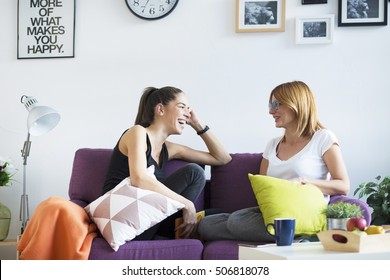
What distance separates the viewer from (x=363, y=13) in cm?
377

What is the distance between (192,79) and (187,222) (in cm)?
112

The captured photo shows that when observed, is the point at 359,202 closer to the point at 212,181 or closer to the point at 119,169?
the point at 212,181

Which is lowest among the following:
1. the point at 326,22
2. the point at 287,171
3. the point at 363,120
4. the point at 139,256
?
the point at 139,256

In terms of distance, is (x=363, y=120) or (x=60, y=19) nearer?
(x=363, y=120)

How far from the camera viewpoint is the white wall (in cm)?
378

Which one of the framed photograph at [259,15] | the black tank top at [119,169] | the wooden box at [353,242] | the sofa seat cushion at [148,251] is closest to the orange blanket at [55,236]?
the sofa seat cushion at [148,251]

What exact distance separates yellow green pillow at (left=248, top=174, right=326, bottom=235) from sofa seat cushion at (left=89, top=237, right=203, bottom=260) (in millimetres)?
354

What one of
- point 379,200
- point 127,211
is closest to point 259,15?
point 379,200

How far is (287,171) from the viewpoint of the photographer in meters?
3.21

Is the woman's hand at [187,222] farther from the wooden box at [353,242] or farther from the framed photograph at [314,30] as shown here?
the framed photograph at [314,30]

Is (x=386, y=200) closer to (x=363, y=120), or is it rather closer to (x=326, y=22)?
(x=363, y=120)
